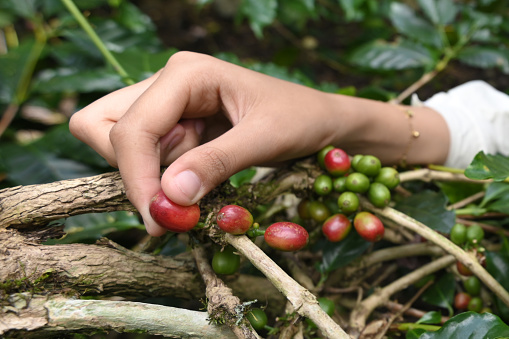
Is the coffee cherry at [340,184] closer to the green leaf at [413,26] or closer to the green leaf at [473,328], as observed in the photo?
the green leaf at [473,328]

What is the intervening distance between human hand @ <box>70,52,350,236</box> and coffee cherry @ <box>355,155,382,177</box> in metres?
0.14

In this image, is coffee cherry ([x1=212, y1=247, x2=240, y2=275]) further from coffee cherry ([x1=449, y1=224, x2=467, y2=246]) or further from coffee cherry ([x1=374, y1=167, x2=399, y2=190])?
coffee cherry ([x1=449, y1=224, x2=467, y2=246])

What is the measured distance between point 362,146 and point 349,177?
0.34 meters

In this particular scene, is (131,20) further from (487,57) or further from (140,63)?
(487,57)

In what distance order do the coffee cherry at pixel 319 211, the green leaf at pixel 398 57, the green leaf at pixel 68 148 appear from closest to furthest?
1. the coffee cherry at pixel 319 211
2. the green leaf at pixel 68 148
3. the green leaf at pixel 398 57

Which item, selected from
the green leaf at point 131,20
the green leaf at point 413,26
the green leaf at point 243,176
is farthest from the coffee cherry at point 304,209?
the green leaf at point 131,20

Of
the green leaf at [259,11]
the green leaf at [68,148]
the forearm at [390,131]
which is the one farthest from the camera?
the green leaf at [259,11]

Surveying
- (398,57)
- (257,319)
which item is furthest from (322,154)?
(398,57)

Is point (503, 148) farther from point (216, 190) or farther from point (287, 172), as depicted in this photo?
point (216, 190)

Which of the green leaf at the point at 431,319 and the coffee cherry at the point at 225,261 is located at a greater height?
the coffee cherry at the point at 225,261

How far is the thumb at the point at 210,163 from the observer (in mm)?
947

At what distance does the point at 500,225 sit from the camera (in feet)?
5.18

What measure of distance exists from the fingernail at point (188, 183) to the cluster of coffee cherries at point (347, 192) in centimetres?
44

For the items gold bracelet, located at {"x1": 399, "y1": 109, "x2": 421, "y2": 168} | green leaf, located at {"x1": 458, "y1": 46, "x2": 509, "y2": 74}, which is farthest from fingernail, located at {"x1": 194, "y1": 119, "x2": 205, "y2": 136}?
green leaf, located at {"x1": 458, "y1": 46, "x2": 509, "y2": 74}
